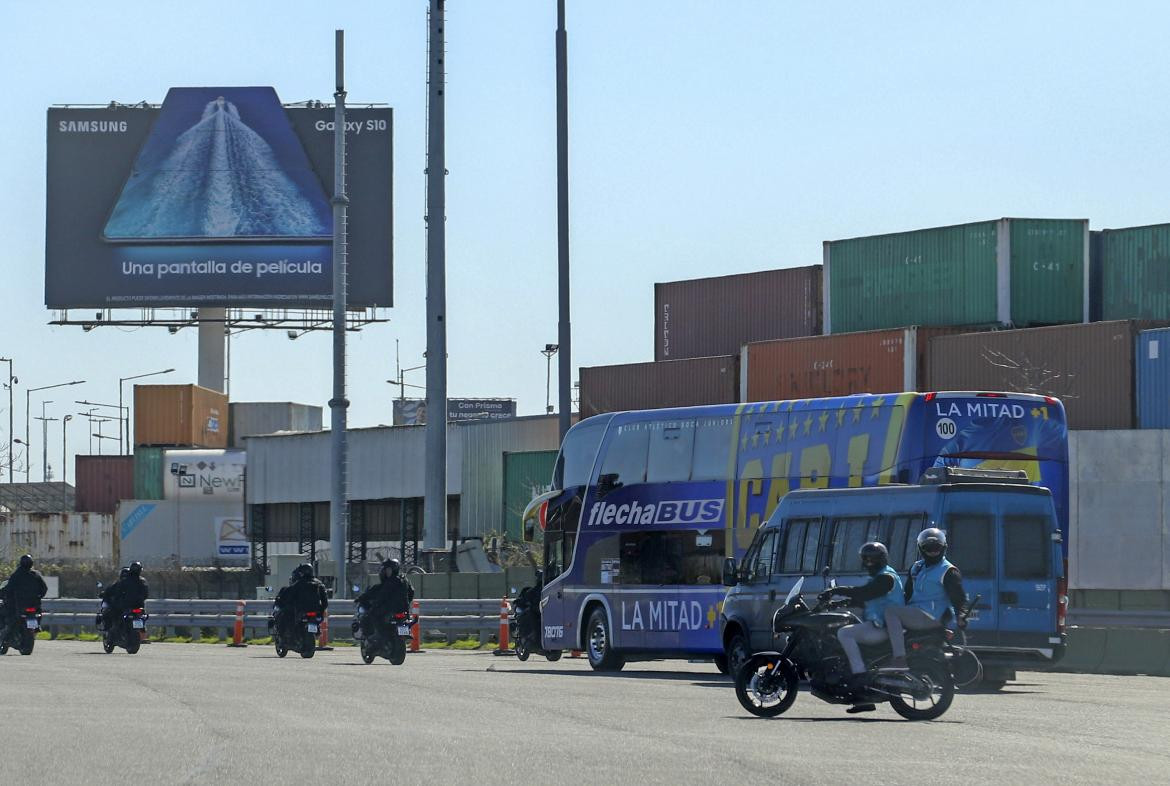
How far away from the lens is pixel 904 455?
2273 cm

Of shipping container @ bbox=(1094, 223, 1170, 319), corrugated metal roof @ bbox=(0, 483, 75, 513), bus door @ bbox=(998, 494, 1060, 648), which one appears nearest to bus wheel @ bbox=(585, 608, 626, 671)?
bus door @ bbox=(998, 494, 1060, 648)

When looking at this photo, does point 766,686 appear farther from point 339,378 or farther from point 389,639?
point 339,378

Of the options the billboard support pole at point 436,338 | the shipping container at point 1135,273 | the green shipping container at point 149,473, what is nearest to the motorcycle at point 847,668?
the billboard support pole at point 436,338

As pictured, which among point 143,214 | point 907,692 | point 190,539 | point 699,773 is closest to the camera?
point 699,773

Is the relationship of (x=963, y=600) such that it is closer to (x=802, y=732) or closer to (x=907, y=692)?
A: (x=907, y=692)

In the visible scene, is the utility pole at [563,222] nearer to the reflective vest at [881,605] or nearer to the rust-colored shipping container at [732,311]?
the reflective vest at [881,605]

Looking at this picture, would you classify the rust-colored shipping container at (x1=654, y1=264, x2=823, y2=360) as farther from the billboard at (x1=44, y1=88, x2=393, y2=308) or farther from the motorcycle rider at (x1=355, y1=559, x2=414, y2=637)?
the motorcycle rider at (x1=355, y1=559, x2=414, y2=637)

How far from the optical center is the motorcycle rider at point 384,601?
2723cm

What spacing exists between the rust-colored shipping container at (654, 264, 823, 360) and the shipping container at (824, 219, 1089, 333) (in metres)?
2.66

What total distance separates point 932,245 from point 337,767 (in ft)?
134

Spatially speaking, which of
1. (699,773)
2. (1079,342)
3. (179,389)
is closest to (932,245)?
(1079,342)

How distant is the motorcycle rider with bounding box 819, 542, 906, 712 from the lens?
15789mm

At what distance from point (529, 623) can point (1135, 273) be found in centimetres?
2428

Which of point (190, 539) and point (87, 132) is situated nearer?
point (87, 132)
